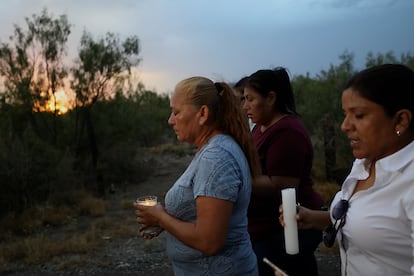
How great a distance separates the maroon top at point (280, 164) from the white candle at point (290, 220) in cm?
84

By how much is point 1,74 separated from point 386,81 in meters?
13.3

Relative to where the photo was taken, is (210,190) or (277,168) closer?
(210,190)

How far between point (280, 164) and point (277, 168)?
3cm

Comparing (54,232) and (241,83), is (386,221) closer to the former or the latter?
(241,83)

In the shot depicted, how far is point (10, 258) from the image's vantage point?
7215 millimetres

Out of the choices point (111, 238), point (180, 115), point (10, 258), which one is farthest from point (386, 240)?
point (111, 238)

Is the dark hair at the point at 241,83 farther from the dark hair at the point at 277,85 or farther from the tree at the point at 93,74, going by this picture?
the tree at the point at 93,74

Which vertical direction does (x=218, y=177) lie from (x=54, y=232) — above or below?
above

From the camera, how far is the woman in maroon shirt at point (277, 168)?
263cm

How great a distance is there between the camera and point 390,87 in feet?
5.18

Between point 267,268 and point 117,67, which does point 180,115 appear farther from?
point 117,67

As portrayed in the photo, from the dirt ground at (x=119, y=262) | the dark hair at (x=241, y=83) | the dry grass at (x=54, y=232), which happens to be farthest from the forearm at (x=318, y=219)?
the dry grass at (x=54, y=232)

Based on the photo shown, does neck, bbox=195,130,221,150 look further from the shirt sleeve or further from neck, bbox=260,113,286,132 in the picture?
neck, bbox=260,113,286,132

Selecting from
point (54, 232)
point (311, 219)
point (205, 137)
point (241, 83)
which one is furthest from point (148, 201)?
point (54, 232)
